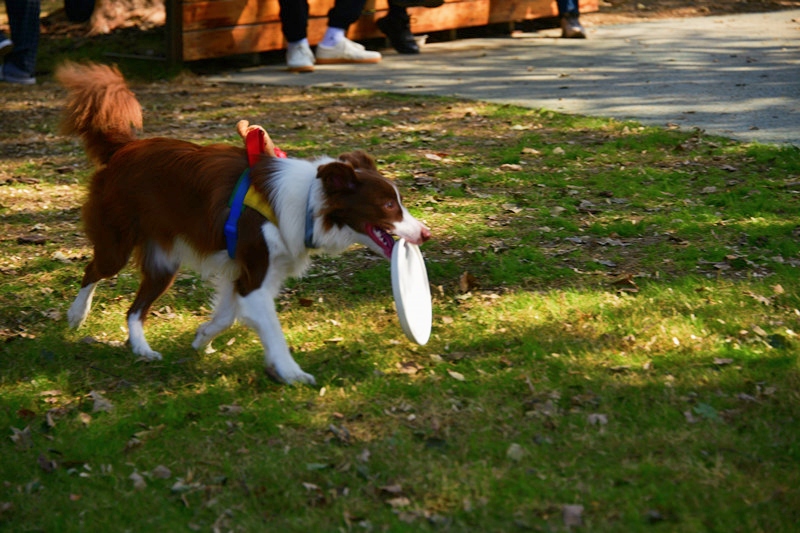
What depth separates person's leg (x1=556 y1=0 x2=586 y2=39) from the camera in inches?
532

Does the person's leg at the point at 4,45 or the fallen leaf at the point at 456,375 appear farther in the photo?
the person's leg at the point at 4,45

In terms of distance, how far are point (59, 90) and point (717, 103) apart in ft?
24.1

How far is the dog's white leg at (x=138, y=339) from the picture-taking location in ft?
17.6

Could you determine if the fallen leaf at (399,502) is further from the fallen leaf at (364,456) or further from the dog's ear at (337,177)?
the dog's ear at (337,177)

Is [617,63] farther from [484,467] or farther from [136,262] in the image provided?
[484,467]

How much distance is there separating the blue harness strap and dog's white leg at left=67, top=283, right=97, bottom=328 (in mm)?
1122

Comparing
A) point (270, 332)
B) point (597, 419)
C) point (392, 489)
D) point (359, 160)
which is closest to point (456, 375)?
point (597, 419)

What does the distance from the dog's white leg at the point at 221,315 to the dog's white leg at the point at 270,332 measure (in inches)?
9.1

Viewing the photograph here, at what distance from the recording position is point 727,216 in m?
7.04

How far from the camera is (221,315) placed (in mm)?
5203

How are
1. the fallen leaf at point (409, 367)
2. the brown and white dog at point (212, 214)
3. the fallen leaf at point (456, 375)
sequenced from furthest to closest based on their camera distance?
the fallen leaf at point (409, 367)
the fallen leaf at point (456, 375)
the brown and white dog at point (212, 214)

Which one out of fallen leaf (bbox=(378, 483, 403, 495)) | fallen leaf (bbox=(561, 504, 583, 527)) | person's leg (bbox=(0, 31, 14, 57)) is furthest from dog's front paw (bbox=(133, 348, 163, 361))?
person's leg (bbox=(0, 31, 14, 57))

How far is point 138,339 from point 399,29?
8.52 meters

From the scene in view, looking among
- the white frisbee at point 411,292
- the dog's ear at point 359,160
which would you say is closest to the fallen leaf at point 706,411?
the white frisbee at point 411,292
